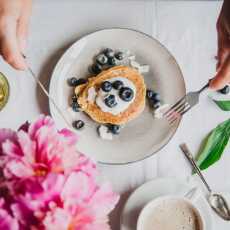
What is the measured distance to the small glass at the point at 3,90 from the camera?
3.07ft

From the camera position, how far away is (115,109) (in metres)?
0.93

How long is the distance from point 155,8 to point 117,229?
46 cm

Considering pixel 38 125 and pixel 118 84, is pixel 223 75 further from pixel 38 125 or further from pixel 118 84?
pixel 38 125

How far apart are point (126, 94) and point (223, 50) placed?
0.21 m

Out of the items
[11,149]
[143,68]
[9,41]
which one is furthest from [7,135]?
[143,68]

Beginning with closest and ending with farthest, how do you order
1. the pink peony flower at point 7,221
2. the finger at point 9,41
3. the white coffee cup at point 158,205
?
the pink peony flower at point 7,221
the finger at point 9,41
the white coffee cup at point 158,205

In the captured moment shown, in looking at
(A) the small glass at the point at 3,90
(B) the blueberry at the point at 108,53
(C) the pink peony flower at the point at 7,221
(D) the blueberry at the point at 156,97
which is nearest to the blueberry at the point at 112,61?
(B) the blueberry at the point at 108,53

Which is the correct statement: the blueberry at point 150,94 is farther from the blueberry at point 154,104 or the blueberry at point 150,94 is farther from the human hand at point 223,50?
the human hand at point 223,50

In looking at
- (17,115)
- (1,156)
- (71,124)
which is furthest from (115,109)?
(1,156)

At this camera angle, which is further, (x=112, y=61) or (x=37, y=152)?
(x=112, y=61)

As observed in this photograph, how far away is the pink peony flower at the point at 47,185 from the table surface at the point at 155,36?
0.46 meters

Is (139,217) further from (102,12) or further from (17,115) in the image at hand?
(102,12)

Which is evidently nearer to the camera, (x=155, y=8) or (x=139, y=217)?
(x=139, y=217)

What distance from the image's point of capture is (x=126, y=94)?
927 millimetres
